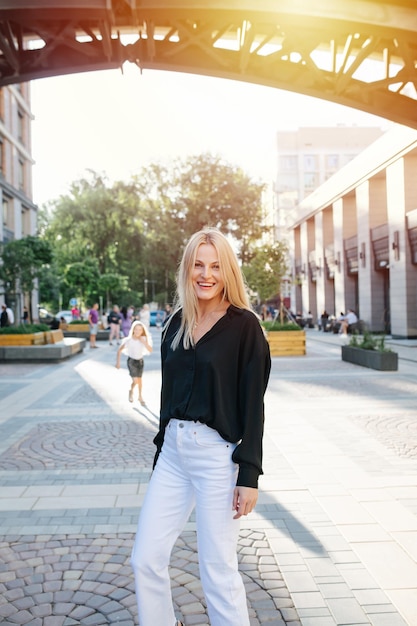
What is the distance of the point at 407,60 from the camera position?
36.2 ft

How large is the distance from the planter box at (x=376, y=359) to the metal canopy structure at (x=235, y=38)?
543 cm

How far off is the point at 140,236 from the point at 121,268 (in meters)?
6.01

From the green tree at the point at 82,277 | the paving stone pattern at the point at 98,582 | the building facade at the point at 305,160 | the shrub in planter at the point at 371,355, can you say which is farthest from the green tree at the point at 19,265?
the building facade at the point at 305,160

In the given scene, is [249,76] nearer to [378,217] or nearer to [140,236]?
[378,217]

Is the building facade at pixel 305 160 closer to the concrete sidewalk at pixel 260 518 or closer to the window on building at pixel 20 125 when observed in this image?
the window on building at pixel 20 125

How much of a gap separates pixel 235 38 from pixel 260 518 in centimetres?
1243

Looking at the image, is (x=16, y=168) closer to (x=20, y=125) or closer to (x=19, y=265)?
(x=20, y=125)

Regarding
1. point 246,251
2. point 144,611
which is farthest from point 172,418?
point 246,251

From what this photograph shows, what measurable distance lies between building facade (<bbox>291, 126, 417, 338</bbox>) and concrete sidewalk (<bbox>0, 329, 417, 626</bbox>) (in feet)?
51.5

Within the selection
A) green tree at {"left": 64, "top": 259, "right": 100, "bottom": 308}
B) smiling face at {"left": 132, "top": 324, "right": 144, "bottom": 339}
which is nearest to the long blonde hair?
smiling face at {"left": 132, "top": 324, "right": 144, "bottom": 339}

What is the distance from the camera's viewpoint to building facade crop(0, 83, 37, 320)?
112ft

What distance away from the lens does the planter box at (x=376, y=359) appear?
44.7 ft

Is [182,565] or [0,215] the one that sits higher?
[0,215]

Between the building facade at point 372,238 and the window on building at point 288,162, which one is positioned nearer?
the building facade at point 372,238
